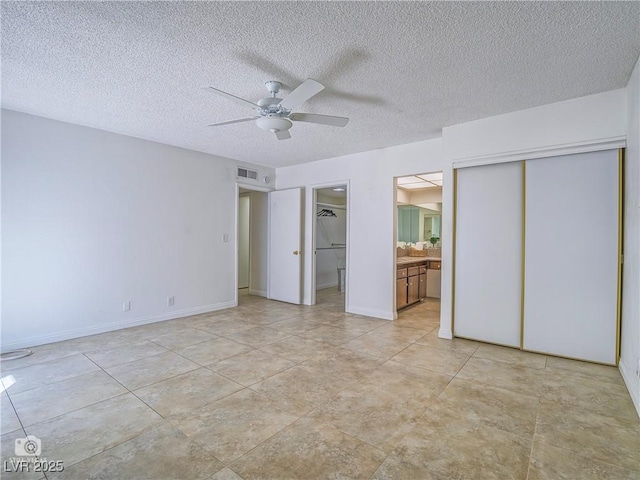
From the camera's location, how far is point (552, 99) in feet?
9.91

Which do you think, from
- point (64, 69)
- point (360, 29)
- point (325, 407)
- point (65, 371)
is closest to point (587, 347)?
point (325, 407)

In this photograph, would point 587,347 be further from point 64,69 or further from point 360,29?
point 64,69

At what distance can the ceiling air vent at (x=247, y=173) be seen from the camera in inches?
222

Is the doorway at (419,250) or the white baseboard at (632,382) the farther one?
the doorway at (419,250)

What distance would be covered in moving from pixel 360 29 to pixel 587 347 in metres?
3.54

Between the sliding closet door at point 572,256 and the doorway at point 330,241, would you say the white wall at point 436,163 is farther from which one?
the doorway at point 330,241

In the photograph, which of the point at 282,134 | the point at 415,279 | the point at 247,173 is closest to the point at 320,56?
the point at 282,134

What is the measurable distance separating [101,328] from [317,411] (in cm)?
335

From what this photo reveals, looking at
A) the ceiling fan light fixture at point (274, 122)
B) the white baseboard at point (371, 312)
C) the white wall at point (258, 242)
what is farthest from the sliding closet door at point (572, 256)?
the white wall at point (258, 242)

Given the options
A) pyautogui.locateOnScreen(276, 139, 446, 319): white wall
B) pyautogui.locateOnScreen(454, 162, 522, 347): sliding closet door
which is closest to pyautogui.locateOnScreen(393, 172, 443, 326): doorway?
pyautogui.locateOnScreen(276, 139, 446, 319): white wall

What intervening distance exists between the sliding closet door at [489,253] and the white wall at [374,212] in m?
0.82

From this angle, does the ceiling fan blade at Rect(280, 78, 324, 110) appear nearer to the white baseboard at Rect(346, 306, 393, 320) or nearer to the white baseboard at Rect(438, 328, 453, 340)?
the white baseboard at Rect(438, 328, 453, 340)

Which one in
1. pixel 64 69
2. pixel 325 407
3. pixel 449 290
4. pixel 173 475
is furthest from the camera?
pixel 449 290

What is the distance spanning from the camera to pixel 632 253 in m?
2.54
